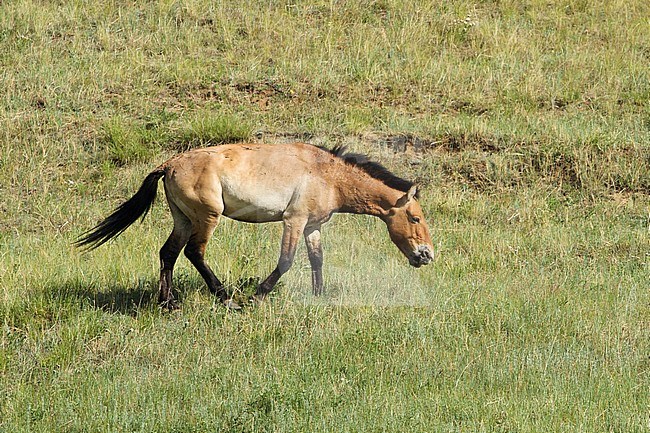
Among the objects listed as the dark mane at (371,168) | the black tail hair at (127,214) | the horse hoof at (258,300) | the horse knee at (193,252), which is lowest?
the horse hoof at (258,300)

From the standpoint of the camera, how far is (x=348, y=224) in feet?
35.6

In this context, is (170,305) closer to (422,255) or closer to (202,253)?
(202,253)

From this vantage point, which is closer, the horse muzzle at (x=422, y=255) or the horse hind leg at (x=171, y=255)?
the horse hind leg at (x=171, y=255)

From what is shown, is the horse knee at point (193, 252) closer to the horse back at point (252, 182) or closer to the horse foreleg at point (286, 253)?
the horse back at point (252, 182)

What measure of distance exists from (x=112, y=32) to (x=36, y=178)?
3741 mm

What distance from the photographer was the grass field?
6641 millimetres

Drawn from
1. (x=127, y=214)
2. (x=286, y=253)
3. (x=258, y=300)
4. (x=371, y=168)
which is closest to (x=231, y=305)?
(x=258, y=300)

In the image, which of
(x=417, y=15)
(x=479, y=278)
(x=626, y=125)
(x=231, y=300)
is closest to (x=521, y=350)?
(x=479, y=278)

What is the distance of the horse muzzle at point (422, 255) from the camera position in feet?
28.5

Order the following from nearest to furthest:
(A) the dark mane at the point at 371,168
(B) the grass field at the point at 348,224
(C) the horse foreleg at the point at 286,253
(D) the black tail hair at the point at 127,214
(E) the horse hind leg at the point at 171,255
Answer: (B) the grass field at the point at 348,224, (E) the horse hind leg at the point at 171,255, (C) the horse foreleg at the point at 286,253, (D) the black tail hair at the point at 127,214, (A) the dark mane at the point at 371,168

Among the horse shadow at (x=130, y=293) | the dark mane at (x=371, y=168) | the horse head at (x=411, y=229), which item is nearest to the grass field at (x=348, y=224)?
the horse shadow at (x=130, y=293)

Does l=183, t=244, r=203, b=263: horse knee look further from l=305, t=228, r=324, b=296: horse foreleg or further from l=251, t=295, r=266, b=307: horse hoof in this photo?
l=305, t=228, r=324, b=296: horse foreleg

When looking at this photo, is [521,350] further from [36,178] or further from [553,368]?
[36,178]

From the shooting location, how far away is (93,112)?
13.2 metres
